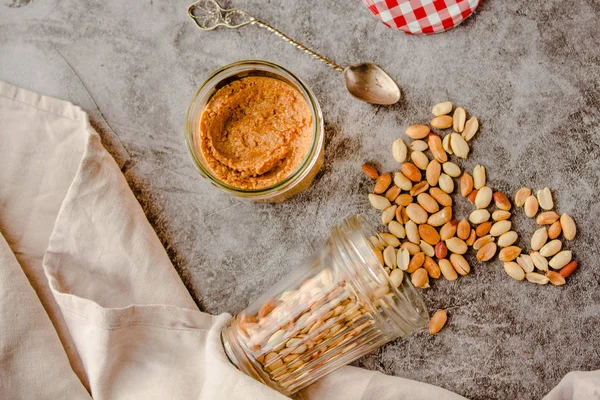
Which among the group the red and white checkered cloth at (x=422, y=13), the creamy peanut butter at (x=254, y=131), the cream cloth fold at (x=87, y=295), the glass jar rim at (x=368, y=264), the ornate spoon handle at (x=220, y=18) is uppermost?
the red and white checkered cloth at (x=422, y=13)

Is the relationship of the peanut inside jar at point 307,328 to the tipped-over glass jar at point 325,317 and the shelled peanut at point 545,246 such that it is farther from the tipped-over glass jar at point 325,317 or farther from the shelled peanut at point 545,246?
the shelled peanut at point 545,246

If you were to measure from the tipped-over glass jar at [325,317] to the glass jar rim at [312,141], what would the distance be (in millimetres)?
112

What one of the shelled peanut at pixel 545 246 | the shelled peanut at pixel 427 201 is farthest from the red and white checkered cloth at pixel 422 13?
the shelled peanut at pixel 545 246

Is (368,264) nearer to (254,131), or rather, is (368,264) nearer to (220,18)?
(254,131)

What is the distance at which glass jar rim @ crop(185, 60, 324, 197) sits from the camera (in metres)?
0.92

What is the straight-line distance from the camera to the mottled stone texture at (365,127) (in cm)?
102

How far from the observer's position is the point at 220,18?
1.06m

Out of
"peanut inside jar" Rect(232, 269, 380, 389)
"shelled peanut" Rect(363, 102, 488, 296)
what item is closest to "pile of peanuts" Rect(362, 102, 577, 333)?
"shelled peanut" Rect(363, 102, 488, 296)

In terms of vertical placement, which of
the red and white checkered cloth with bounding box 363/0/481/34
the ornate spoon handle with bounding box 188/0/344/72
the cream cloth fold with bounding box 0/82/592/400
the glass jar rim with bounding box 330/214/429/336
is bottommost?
the cream cloth fold with bounding box 0/82/592/400

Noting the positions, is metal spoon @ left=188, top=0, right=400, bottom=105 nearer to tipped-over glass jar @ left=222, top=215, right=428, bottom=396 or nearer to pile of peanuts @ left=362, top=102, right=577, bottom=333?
pile of peanuts @ left=362, top=102, right=577, bottom=333

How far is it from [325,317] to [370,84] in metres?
0.40

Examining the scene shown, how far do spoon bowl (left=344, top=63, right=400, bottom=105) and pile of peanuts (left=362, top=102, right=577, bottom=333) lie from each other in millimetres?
70

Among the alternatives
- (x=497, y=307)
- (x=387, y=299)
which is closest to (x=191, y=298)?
(x=387, y=299)

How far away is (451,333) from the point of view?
102 cm
